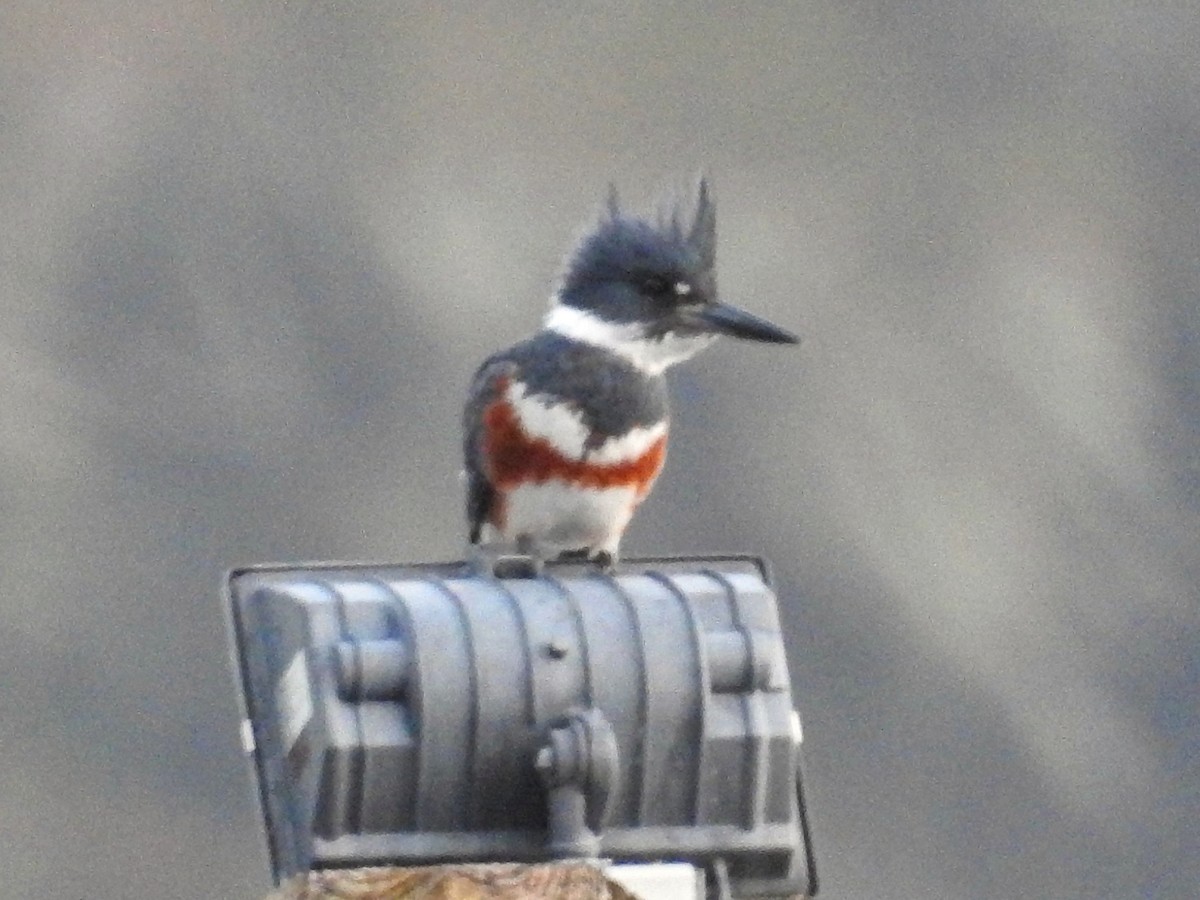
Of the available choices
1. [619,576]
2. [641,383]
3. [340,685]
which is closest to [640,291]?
[641,383]

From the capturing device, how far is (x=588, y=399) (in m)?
1.89

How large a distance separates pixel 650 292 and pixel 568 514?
0.20 metres

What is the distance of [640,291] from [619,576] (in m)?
0.74

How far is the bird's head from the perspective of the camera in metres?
1.75

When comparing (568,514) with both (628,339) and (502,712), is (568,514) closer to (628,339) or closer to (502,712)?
(628,339)

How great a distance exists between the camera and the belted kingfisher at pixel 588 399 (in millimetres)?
1829

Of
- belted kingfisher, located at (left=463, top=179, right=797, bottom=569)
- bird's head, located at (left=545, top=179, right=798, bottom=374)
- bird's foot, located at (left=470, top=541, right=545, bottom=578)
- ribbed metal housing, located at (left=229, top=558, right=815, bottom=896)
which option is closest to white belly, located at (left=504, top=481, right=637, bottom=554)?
belted kingfisher, located at (left=463, top=179, right=797, bottom=569)

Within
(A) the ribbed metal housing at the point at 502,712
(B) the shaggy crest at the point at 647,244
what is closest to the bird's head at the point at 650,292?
(B) the shaggy crest at the point at 647,244

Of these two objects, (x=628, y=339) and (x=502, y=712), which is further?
(x=628, y=339)

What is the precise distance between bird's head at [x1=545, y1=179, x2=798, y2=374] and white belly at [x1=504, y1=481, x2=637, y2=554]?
0.11 meters

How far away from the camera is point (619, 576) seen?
3.61 feet

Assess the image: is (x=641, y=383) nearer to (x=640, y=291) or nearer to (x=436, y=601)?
(x=640, y=291)

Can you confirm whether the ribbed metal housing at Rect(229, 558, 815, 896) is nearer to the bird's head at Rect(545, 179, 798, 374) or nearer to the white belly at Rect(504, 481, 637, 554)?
the bird's head at Rect(545, 179, 798, 374)

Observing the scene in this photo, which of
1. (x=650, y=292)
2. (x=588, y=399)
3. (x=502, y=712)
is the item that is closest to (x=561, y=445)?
(x=588, y=399)
